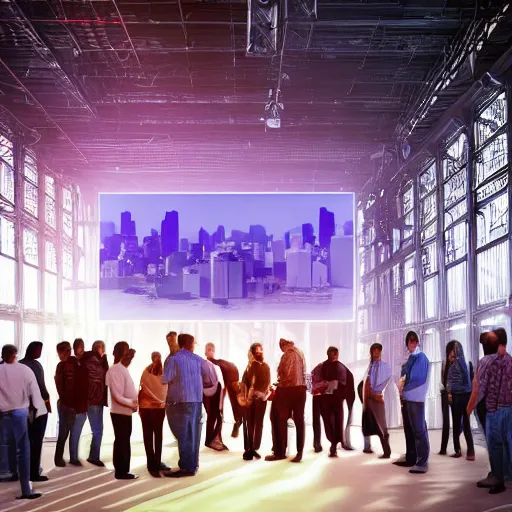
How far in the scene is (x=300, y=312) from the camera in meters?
15.9

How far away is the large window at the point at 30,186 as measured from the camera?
585 inches

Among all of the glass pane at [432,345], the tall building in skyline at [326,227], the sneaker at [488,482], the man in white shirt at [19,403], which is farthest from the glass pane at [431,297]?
the man in white shirt at [19,403]

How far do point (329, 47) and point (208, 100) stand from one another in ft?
8.94

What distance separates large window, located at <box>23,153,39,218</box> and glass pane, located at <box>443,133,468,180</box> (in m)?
6.83

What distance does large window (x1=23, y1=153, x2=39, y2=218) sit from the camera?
14.9 meters

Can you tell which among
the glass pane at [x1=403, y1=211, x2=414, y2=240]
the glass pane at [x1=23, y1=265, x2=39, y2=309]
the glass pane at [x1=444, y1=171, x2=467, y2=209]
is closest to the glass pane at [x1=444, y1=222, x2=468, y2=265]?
the glass pane at [x1=444, y1=171, x2=467, y2=209]

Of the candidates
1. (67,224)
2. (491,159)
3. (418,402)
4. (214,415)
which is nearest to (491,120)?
(491,159)

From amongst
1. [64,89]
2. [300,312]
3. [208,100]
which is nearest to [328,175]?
[300,312]

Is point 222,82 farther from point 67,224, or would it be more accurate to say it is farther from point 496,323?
point 67,224

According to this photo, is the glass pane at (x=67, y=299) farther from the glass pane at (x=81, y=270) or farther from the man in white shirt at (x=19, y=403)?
the man in white shirt at (x=19, y=403)

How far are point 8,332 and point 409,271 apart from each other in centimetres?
690

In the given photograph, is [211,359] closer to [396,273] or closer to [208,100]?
[208,100]

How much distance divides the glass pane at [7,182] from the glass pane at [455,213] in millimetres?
6722

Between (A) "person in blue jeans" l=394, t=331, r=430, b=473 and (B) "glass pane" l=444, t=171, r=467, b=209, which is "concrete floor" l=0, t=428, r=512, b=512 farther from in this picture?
(B) "glass pane" l=444, t=171, r=467, b=209
